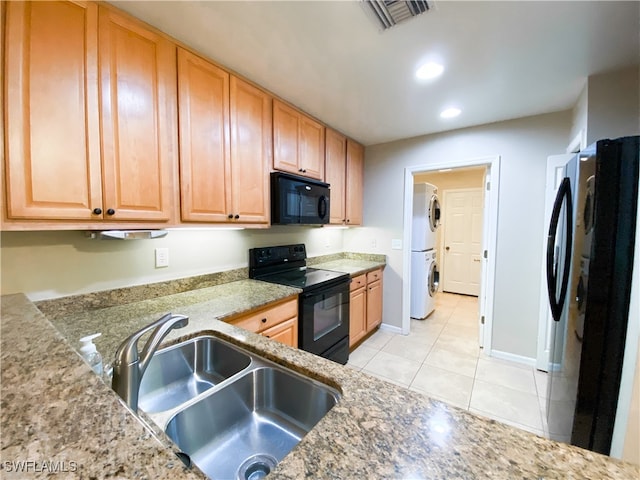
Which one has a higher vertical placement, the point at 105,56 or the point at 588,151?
the point at 105,56

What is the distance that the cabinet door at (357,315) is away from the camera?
266 cm

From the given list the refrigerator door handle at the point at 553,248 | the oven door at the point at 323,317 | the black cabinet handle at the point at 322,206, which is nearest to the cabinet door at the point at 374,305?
the oven door at the point at 323,317

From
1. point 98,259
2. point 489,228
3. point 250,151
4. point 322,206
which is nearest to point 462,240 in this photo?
point 489,228

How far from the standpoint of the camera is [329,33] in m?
1.38

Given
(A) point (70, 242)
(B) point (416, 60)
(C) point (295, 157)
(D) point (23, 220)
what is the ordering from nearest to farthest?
(D) point (23, 220) < (A) point (70, 242) < (B) point (416, 60) < (C) point (295, 157)

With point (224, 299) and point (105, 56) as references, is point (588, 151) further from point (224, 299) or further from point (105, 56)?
point (105, 56)

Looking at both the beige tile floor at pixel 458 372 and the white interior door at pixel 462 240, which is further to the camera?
the white interior door at pixel 462 240

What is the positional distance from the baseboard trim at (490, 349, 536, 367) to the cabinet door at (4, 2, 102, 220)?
3462 mm

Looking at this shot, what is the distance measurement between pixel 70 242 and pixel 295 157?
1609 mm

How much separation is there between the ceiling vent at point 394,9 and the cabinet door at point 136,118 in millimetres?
1102

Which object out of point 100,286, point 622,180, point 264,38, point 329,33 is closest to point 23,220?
point 100,286

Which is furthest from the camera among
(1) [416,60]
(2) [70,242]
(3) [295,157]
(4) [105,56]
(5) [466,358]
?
(5) [466,358]

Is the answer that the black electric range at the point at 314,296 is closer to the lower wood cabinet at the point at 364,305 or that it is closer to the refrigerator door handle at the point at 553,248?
the lower wood cabinet at the point at 364,305

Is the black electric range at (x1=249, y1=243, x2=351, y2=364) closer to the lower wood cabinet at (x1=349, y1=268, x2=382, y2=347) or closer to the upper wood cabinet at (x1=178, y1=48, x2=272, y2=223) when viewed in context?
the lower wood cabinet at (x1=349, y1=268, x2=382, y2=347)
